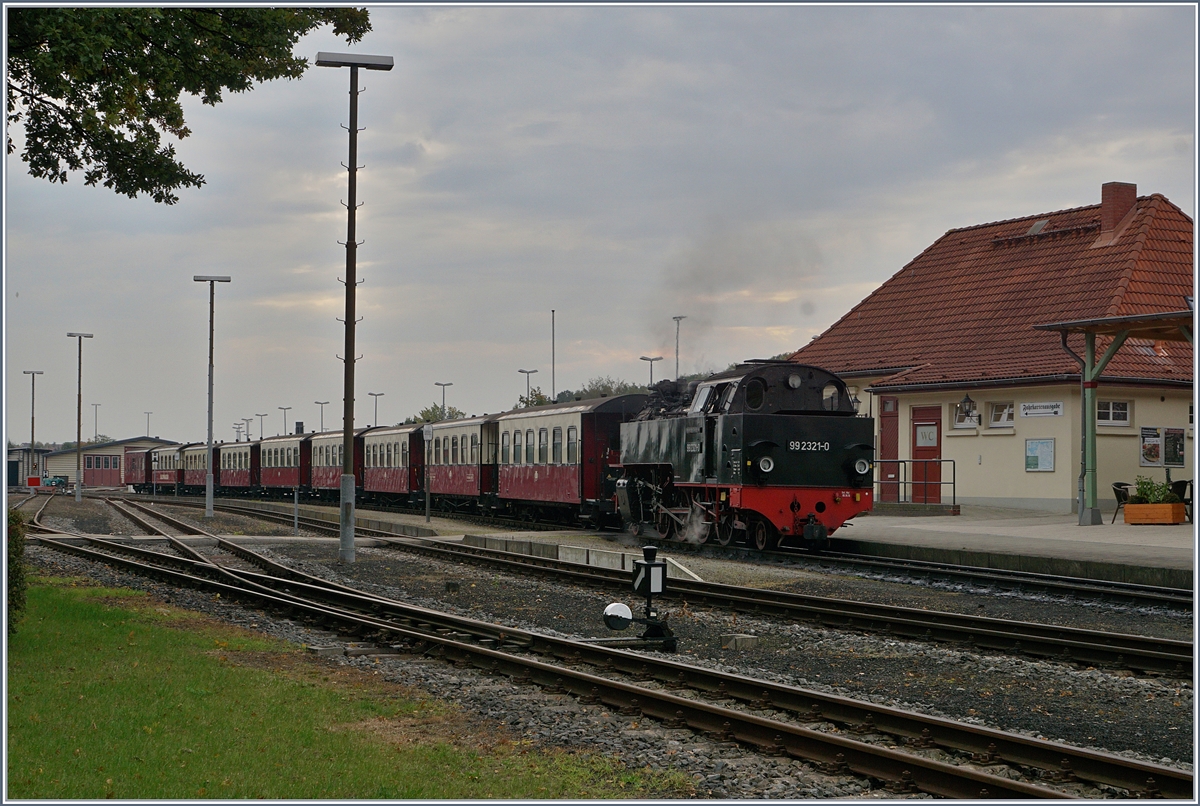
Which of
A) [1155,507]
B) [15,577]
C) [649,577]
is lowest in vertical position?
[649,577]

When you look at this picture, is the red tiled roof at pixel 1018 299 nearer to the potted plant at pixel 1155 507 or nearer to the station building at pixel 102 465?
the potted plant at pixel 1155 507

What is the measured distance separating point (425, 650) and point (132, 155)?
29.9 ft

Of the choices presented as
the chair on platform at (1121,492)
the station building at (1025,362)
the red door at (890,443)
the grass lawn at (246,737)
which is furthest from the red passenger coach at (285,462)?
the grass lawn at (246,737)

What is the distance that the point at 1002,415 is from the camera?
3106 cm

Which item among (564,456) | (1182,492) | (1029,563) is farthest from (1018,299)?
(1029,563)

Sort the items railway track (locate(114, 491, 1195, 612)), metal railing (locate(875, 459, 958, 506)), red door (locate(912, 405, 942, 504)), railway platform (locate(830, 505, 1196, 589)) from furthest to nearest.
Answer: red door (locate(912, 405, 942, 504)) < metal railing (locate(875, 459, 958, 506)) < railway platform (locate(830, 505, 1196, 589)) < railway track (locate(114, 491, 1195, 612))

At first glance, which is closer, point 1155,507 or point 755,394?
point 755,394

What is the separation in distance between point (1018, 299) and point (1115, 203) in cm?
377

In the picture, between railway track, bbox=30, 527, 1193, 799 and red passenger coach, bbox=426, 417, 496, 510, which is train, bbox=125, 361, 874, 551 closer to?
red passenger coach, bbox=426, 417, 496, 510

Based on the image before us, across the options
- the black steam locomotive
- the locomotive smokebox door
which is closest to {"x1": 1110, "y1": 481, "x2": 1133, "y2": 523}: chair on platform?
the black steam locomotive

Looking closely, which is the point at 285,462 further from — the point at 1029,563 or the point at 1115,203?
the point at 1029,563

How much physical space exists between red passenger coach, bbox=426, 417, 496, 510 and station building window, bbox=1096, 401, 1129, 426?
15.9 m

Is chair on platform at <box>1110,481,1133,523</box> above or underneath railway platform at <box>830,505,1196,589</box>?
above

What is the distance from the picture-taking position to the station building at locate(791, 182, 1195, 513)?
29.4m
